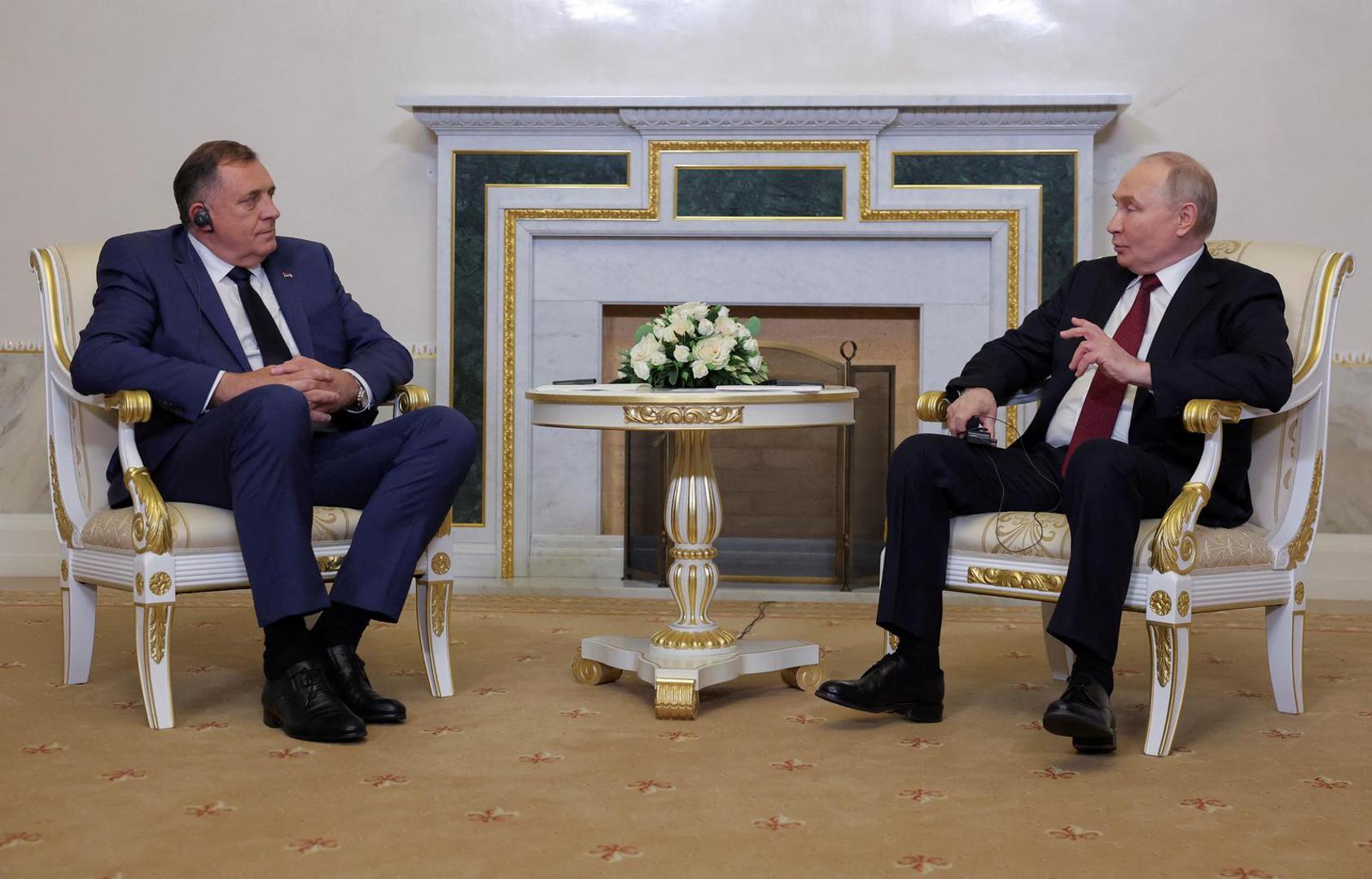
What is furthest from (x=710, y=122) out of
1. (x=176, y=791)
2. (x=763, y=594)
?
(x=176, y=791)

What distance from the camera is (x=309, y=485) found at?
2.71 metres

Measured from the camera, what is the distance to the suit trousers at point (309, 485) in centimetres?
265

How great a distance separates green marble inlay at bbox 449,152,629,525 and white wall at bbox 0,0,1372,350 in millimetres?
194

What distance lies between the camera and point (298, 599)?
104 inches

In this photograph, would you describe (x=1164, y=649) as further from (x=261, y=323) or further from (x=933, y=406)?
(x=261, y=323)

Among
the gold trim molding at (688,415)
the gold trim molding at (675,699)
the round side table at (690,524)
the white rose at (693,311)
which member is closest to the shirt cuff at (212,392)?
the round side table at (690,524)

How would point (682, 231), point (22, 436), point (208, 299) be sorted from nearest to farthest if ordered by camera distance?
point (208, 299), point (682, 231), point (22, 436)

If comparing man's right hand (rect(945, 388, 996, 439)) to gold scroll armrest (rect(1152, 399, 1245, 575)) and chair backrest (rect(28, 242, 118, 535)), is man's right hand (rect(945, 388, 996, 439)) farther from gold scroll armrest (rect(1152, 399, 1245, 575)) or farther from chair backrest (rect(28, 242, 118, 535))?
chair backrest (rect(28, 242, 118, 535))

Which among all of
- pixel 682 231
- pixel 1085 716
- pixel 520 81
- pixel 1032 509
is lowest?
pixel 1085 716

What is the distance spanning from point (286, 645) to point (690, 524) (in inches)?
36.3

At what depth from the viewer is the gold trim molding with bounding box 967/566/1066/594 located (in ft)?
8.55

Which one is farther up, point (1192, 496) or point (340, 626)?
point (1192, 496)

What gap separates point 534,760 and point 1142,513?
1266 mm

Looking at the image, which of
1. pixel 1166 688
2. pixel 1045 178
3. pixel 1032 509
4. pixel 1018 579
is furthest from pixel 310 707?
pixel 1045 178
